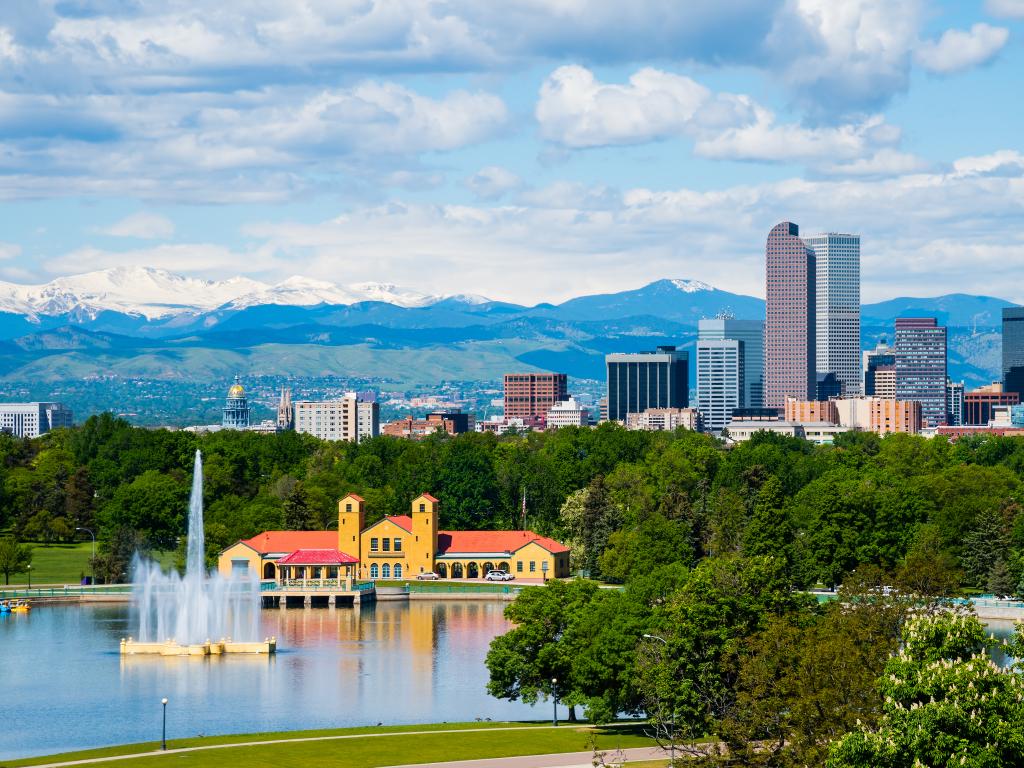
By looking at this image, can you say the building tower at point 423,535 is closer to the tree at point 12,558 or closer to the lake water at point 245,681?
the lake water at point 245,681

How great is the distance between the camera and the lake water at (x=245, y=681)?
245 feet

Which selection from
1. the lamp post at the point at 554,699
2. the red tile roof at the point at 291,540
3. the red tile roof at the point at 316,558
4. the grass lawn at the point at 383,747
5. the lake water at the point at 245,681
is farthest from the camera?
the red tile roof at the point at 291,540

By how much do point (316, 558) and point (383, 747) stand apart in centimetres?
7322

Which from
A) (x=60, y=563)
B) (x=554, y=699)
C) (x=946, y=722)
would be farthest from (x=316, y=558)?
(x=946, y=722)

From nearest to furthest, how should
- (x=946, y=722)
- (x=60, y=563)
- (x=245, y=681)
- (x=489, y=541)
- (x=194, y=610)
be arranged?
(x=946, y=722) → (x=245, y=681) → (x=194, y=610) → (x=489, y=541) → (x=60, y=563)

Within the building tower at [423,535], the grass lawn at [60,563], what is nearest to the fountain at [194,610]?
the grass lawn at [60,563]

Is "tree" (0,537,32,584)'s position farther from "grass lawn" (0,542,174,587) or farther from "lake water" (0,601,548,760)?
"lake water" (0,601,548,760)

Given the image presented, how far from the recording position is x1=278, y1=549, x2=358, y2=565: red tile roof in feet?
447

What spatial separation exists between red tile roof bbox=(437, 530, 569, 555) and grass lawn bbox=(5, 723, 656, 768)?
73.5 meters

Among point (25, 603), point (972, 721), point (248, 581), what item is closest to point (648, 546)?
point (248, 581)

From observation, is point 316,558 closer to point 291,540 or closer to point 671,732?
point 291,540

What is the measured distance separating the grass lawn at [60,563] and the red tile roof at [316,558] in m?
10.7

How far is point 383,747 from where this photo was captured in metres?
64.2

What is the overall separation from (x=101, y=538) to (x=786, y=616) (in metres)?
99.9
